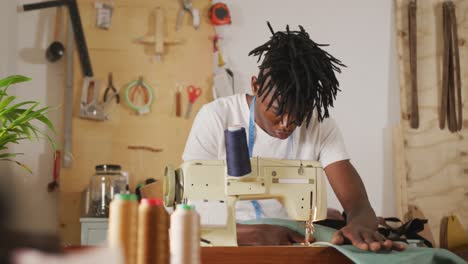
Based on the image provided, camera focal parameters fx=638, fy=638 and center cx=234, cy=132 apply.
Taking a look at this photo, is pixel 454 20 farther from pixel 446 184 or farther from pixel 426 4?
pixel 446 184

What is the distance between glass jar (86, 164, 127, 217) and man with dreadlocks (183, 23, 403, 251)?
119 centimetres

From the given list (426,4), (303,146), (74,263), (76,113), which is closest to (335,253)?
(303,146)

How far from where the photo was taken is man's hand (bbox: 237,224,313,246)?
5.43ft

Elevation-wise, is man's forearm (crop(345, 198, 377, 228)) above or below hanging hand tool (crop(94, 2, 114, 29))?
below

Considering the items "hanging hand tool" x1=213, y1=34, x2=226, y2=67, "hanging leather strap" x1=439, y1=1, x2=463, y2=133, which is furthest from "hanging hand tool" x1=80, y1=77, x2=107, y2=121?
"hanging leather strap" x1=439, y1=1, x2=463, y2=133

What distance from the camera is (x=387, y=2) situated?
3.77 metres

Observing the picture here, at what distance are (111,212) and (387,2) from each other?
3305 mm

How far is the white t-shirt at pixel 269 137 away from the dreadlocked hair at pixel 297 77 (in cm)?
17

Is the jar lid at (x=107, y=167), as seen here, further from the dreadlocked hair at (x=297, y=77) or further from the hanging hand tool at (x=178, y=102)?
the dreadlocked hair at (x=297, y=77)

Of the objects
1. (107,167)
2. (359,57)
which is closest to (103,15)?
(107,167)

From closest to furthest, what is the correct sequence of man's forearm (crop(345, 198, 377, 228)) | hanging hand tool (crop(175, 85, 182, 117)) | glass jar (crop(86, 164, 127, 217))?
man's forearm (crop(345, 198, 377, 228)) < glass jar (crop(86, 164, 127, 217)) < hanging hand tool (crop(175, 85, 182, 117))

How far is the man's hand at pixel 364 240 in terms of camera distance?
1.49 m

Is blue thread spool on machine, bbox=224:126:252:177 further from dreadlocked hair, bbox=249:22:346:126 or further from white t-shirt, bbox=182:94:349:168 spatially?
white t-shirt, bbox=182:94:349:168

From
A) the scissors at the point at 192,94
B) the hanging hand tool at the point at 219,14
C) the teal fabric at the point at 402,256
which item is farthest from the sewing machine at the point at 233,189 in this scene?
the hanging hand tool at the point at 219,14
